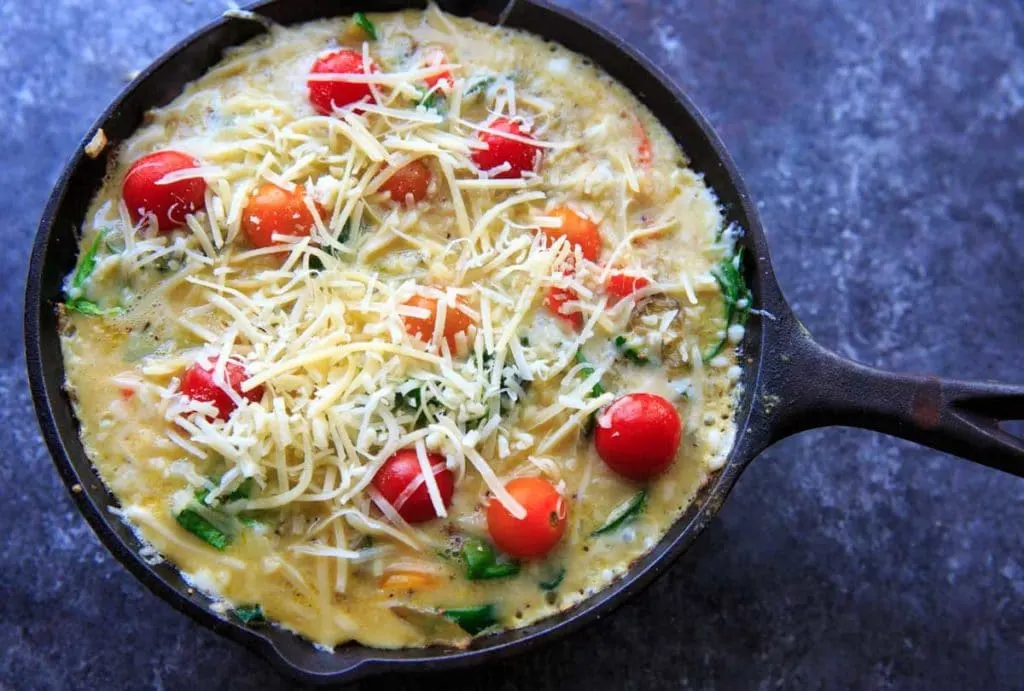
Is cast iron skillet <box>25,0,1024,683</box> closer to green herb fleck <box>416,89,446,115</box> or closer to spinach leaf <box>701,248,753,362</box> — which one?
spinach leaf <box>701,248,753,362</box>

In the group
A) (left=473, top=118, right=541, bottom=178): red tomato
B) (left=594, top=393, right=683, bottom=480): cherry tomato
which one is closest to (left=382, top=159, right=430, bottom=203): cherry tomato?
(left=473, top=118, right=541, bottom=178): red tomato

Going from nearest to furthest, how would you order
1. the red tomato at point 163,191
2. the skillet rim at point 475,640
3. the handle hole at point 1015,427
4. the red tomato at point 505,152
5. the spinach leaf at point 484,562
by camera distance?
the skillet rim at point 475,640 < the spinach leaf at point 484,562 < the red tomato at point 163,191 < the red tomato at point 505,152 < the handle hole at point 1015,427

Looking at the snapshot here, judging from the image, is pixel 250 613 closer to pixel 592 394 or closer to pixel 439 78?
pixel 592 394

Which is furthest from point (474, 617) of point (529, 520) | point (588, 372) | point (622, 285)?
point (622, 285)

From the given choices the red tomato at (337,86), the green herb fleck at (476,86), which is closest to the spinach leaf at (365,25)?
the red tomato at (337,86)

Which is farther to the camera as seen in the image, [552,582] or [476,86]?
[476,86]

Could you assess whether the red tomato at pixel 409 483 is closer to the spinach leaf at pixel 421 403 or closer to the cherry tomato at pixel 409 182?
the spinach leaf at pixel 421 403
